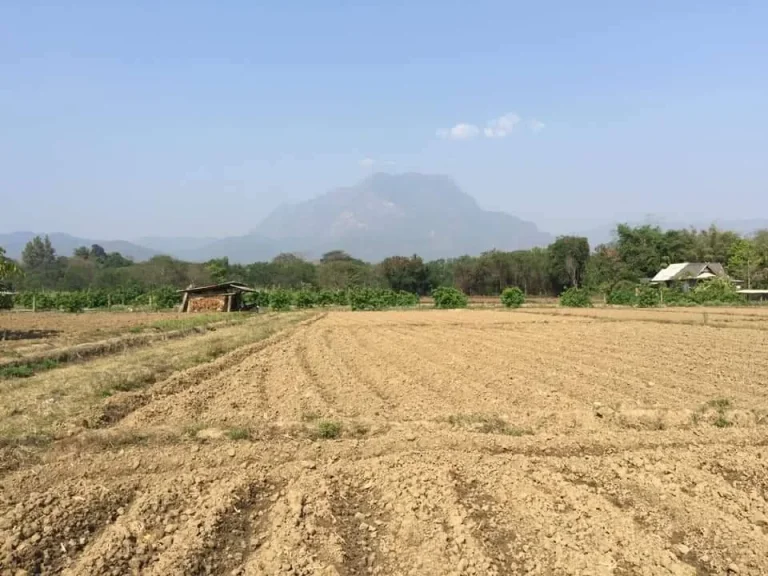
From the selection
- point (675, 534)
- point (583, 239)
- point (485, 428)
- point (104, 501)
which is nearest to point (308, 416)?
point (485, 428)

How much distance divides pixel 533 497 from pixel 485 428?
2.19 m

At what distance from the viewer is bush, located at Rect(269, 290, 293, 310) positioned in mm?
45031

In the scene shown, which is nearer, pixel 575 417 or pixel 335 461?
pixel 335 461

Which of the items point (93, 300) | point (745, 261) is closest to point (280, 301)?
point (93, 300)

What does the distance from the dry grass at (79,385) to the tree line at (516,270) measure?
53.6m

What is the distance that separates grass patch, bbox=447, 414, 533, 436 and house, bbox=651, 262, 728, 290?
6046 cm

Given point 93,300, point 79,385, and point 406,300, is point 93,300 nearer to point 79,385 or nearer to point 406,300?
point 406,300

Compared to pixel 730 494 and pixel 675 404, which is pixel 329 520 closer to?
pixel 730 494

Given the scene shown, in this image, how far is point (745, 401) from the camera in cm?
884

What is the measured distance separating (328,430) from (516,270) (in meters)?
73.2

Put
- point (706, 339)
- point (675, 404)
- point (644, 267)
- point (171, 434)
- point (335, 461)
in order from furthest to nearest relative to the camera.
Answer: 1. point (644, 267)
2. point (706, 339)
3. point (675, 404)
4. point (171, 434)
5. point (335, 461)

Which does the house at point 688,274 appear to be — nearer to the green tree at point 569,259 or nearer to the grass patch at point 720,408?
the green tree at point 569,259

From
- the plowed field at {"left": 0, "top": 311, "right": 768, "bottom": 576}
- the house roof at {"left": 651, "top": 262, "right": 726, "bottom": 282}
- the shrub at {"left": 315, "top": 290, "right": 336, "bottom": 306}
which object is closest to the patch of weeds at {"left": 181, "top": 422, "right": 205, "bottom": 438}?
the plowed field at {"left": 0, "top": 311, "right": 768, "bottom": 576}

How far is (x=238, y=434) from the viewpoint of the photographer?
22.8 ft
